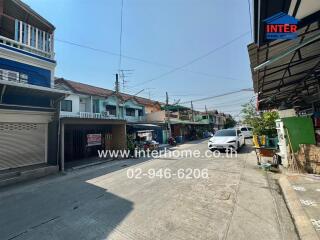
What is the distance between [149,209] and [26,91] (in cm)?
791

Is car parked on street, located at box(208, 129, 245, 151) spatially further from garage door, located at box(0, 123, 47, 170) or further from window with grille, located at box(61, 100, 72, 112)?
window with grille, located at box(61, 100, 72, 112)

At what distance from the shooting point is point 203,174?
26.6 ft

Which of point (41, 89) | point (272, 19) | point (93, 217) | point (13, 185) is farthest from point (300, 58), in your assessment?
point (13, 185)

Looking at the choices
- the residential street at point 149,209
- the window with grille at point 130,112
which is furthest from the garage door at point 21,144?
the window with grille at point 130,112

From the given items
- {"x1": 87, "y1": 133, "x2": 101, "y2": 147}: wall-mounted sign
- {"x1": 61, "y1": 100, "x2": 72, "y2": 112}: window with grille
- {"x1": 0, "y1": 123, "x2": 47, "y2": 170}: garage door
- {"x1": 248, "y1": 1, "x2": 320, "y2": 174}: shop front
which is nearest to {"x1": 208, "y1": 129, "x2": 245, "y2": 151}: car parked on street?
{"x1": 248, "y1": 1, "x2": 320, "y2": 174}: shop front

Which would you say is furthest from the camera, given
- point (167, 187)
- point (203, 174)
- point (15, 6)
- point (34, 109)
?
point (15, 6)

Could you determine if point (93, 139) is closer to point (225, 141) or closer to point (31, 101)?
point (31, 101)

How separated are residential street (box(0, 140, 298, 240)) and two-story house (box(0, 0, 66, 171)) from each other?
90.7 inches

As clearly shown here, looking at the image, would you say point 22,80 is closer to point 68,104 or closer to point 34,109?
point 34,109

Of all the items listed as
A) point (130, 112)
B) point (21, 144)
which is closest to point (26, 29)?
point (21, 144)

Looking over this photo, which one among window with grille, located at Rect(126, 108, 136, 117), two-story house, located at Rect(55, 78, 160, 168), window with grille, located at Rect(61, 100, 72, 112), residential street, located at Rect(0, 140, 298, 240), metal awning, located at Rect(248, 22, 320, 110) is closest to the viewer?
residential street, located at Rect(0, 140, 298, 240)

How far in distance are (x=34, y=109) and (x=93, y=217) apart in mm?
7269

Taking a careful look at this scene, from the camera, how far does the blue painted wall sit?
29.6ft

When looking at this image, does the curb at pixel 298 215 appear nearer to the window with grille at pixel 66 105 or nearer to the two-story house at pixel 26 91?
the two-story house at pixel 26 91
